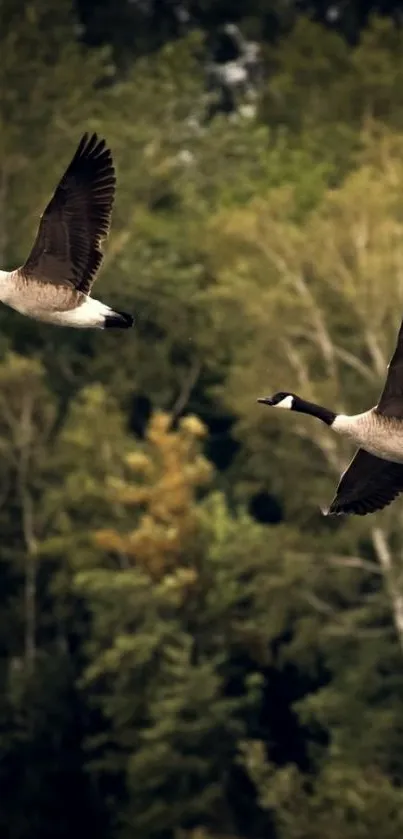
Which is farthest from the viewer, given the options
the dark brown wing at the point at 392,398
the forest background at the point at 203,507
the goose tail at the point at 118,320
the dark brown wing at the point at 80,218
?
the forest background at the point at 203,507

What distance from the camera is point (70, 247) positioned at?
1902 centimetres

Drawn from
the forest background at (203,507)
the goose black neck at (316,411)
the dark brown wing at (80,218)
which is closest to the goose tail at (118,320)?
the dark brown wing at (80,218)

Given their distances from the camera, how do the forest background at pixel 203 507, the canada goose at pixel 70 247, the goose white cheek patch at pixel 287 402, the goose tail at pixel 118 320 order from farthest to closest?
the forest background at pixel 203 507
the goose white cheek patch at pixel 287 402
the canada goose at pixel 70 247
the goose tail at pixel 118 320

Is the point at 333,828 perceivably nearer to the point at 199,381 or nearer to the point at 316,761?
the point at 316,761

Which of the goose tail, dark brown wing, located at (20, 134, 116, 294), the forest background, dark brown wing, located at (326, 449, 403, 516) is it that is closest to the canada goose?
dark brown wing, located at (20, 134, 116, 294)

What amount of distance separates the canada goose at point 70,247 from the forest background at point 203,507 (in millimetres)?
14830

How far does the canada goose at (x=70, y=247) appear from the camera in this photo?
60.9 feet

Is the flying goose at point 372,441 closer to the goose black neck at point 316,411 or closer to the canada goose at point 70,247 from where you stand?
the goose black neck at point 316,411

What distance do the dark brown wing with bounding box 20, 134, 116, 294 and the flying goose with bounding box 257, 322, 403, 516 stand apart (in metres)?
1.65

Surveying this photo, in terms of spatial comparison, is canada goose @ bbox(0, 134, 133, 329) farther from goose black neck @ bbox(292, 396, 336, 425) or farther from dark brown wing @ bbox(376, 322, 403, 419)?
dark brown wing @ bbox(376, 322, 403, 419)

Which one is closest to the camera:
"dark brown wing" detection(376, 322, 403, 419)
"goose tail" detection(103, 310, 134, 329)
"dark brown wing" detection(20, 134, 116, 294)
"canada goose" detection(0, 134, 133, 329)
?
"goose tail" detection(103, 310, 134, 329)

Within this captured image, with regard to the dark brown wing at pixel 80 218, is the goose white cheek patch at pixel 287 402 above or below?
below

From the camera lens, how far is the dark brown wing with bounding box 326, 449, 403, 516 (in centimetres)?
1952

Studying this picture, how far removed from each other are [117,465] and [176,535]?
2.56 metres
